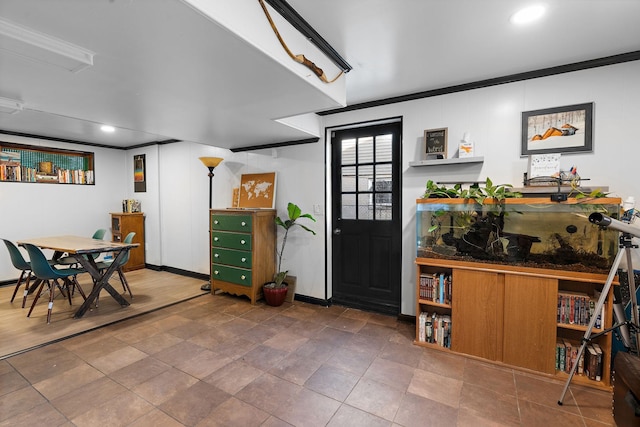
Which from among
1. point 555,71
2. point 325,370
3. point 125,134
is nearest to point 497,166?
point 555,71

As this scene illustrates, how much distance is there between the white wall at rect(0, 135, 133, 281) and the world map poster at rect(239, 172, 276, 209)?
311 cm

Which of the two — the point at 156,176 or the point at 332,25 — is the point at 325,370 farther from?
the point at 156,176

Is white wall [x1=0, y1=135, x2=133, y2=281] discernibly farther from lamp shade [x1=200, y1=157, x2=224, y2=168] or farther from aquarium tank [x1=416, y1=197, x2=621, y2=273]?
aquarium tank [x1=416, y1=197, x2=621, y2=273]

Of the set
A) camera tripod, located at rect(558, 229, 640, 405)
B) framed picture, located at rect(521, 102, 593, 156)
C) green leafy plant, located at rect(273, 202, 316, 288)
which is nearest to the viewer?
camera tripod, located at rect(558, 229, 640, 405)

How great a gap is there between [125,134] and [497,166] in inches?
211

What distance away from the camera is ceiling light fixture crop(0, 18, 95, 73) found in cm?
139

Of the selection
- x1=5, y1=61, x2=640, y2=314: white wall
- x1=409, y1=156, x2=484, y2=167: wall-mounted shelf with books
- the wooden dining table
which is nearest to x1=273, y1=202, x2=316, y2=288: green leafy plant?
x1=5, y1=61, x2=640, y2=314: white wall

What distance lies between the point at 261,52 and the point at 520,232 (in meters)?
2.32

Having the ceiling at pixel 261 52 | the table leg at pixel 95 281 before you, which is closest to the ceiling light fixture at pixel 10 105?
the ceiling at pixel 261 52

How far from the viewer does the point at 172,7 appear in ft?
4.01

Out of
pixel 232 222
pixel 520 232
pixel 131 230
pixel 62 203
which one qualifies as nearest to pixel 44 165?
pixel 62 203

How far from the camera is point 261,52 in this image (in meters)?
1.59

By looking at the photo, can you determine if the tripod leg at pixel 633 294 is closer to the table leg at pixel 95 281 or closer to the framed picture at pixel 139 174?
the table leg at pixel 95 281

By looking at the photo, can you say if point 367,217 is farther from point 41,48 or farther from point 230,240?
point 41,48
